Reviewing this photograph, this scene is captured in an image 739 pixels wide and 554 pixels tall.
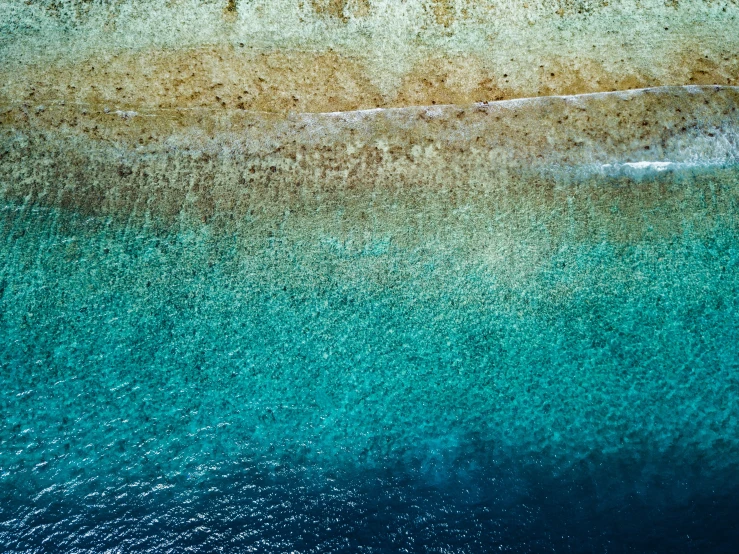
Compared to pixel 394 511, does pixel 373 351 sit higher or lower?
higher

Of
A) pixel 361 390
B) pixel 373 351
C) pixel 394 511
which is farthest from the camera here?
pixel 373 351

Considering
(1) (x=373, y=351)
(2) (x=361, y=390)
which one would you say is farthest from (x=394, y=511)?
(1) (x=373, y=351)

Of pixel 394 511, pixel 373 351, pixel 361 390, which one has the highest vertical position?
pixel 373 351

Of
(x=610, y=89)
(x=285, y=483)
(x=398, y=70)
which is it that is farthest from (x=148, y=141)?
(x=610, y=89)

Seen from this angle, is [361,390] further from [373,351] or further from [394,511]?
[394,511]

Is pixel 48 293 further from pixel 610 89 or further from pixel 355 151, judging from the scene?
pixel 610 89
